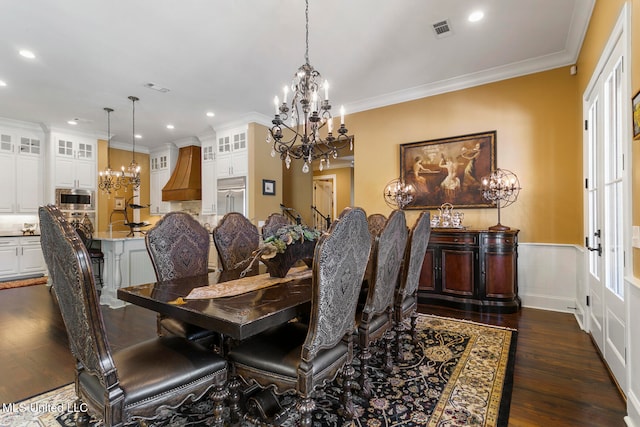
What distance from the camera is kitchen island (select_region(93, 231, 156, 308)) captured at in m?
4.16

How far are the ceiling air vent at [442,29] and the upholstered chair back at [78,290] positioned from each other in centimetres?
339

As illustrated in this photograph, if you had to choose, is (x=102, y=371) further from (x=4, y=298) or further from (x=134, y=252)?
(x=4, y=298)

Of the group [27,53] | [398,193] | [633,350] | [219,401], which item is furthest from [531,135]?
[27,53]

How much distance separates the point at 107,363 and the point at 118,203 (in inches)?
308

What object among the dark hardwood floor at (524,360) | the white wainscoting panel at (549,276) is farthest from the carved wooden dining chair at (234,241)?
the white wainscoting panel at (549,276)

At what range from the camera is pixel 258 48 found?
3461 millimetres

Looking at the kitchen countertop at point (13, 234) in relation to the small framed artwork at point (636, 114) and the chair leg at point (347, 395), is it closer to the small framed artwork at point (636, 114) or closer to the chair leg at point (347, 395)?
the chair leg at point (347, 395)

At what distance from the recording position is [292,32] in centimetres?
316

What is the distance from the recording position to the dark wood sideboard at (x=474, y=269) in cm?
366

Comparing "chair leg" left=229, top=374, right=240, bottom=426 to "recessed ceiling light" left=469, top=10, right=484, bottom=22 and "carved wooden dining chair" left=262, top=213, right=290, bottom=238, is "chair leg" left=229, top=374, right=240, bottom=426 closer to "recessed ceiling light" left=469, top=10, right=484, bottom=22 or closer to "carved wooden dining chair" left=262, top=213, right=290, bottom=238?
"carved wooden dining chair" left=262, top=213, right=290, bottom=238

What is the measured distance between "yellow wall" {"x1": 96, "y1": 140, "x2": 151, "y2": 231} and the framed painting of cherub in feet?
21.7

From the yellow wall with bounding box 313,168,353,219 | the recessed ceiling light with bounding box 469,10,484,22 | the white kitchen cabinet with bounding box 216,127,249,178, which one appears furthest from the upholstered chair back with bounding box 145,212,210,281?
the yellow wall with bounding box 313,168,353,219

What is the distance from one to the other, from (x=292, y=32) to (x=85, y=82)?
125 inches

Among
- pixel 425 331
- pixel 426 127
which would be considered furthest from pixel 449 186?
pixel 425 331
